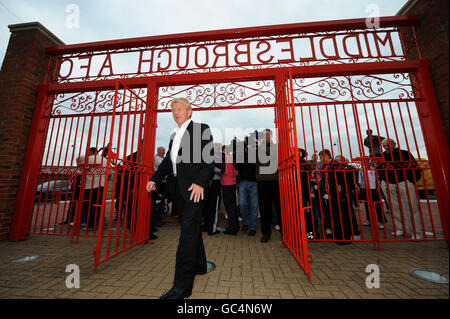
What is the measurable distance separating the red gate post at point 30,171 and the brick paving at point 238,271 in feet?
1.23

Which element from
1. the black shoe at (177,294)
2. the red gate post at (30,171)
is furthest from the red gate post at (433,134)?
the red gate post at (30,171)

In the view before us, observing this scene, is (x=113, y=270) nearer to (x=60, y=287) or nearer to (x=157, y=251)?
(x=60, y=287)

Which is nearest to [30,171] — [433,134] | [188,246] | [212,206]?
[212,206]

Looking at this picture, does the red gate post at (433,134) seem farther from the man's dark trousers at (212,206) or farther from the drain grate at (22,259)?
the drain grate at (22,259)

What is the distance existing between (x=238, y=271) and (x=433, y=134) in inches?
149

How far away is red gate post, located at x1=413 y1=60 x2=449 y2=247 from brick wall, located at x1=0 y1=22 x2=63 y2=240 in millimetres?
7354

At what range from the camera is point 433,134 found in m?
3.04

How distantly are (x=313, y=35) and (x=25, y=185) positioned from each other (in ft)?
21.0

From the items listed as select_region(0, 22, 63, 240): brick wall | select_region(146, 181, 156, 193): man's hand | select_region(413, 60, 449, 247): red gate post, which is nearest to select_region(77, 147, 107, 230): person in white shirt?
select_region(0, 22, 63, 240): brick wall

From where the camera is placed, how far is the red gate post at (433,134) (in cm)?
294

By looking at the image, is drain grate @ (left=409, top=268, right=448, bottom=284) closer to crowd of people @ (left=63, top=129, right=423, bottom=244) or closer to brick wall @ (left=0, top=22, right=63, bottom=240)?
crowd of people @ (left=63, top=129, right=423, bottom=244)

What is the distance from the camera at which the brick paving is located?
1.77 meters

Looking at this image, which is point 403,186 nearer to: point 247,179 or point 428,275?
point 428,275

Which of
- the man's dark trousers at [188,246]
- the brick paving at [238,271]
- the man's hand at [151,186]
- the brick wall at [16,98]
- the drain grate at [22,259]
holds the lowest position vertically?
the brick paving at [238,271]
